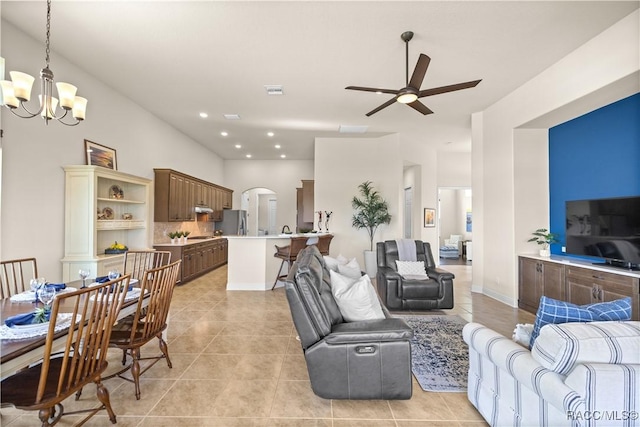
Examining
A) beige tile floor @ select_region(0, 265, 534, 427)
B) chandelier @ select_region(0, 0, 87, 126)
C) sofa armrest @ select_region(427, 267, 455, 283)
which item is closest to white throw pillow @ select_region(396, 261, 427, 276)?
sofa armrest @ select_region(427, 267, 455, 283)

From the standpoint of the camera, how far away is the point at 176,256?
231 inches

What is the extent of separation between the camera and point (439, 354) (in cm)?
293

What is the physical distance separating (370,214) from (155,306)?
5233mm

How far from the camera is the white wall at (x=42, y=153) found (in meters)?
3.09

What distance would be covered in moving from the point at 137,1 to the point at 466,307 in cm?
571

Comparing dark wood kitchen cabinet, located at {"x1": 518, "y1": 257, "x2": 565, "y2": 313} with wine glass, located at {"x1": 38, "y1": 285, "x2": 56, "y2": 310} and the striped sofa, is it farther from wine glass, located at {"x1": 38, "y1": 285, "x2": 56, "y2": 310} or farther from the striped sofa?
wine glass, located at {"x1": 38, "y1": 285, "x2": 56, "y2": 310}

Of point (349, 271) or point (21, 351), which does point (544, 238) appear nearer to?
point (349, 271)

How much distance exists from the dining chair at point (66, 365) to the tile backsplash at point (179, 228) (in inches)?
176

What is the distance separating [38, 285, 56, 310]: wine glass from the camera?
6.24 ft

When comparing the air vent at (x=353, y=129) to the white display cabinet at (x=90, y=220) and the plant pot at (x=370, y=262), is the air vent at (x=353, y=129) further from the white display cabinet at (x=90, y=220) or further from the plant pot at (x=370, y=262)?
the white display cabinet at (x=90, y=220)

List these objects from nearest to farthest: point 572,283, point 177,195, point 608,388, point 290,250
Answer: point 608,388, point 572,283, point 290,250, point 177,195

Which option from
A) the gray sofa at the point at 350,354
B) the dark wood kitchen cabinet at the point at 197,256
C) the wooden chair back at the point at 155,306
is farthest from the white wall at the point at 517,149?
the dark wood kitchen cabinet at the point at 197,256

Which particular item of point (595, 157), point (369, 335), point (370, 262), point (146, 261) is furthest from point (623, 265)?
point (146, 261)

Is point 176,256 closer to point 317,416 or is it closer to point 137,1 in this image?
point 137,1
